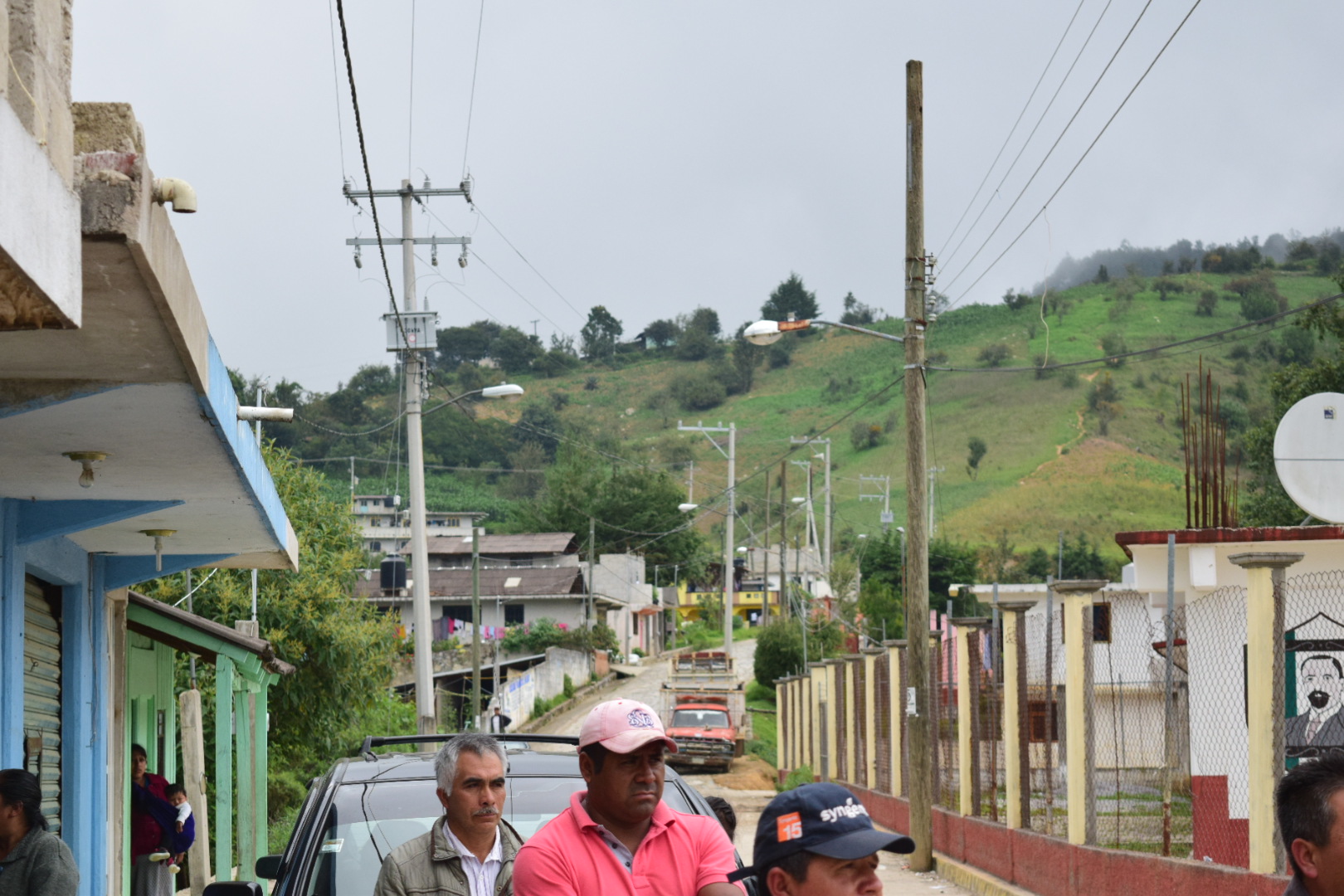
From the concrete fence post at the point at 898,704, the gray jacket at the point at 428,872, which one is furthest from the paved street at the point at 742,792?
the gray jacket at the point at 428,872

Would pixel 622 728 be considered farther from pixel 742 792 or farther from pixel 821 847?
pixel 742 792

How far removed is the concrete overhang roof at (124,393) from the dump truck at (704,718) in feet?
72.8

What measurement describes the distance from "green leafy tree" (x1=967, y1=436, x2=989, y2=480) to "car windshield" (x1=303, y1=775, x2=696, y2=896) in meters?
111

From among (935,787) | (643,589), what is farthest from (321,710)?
(643,589)

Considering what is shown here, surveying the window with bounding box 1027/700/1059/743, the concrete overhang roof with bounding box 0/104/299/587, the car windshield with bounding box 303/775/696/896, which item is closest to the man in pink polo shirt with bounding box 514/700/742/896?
the car windshield with bounding box 303/775/696/896

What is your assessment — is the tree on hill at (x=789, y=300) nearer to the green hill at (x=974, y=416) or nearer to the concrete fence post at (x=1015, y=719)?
the green hill at (x=974, y=416)

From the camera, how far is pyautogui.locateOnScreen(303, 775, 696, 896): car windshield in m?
5.35

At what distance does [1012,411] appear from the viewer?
423ft

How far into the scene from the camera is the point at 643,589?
8475 centimetres

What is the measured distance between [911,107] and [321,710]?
14558mm

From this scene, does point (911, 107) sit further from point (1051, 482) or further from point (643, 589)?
point (1051, 482)

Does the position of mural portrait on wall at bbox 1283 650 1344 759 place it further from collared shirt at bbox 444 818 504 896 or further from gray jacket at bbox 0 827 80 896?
gray jacket at bbox 0 827 80 896

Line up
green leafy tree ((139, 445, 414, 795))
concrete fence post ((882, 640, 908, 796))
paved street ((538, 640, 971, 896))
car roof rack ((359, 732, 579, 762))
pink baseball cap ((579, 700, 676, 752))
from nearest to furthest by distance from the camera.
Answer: pink baseball cap ((579, 700, 676, 752)) < car roof rack ((359, 732, 579, 762)) < paved street ((538, 640, 971, 896)) < concrete fence post ((882, 640, 908, 796)) < green leafy tree ((139, 445, 414, 795))

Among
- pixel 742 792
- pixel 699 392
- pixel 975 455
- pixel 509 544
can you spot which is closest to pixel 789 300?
pixel 699 392
